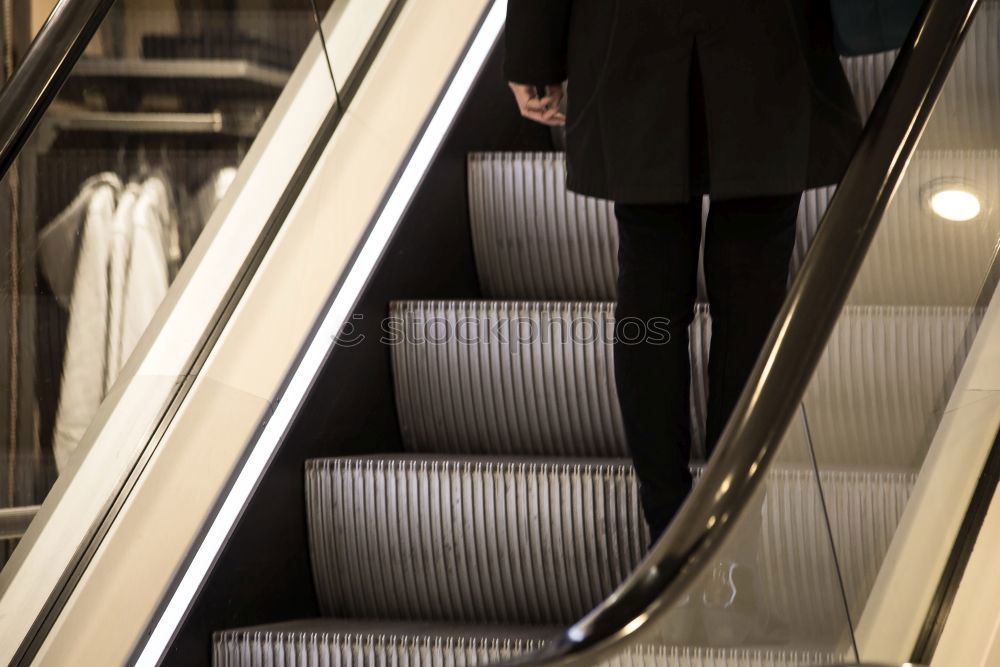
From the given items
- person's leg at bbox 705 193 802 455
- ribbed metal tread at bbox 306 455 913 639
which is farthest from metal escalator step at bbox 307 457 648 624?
person's leg at bbox 705 193 802 455

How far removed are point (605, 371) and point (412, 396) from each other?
1.38 ft

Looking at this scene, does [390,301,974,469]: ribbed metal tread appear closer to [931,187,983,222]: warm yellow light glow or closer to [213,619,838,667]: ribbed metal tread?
[213,619,838,667]: ribbed metal tread

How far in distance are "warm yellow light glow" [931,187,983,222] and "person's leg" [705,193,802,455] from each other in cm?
27

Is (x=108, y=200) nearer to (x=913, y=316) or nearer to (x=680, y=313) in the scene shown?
(x=680, y=313)

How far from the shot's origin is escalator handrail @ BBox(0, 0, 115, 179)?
1.82 metres

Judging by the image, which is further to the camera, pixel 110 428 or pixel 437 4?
pixel 437 4

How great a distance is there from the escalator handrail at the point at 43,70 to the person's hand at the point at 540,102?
2.28 ft

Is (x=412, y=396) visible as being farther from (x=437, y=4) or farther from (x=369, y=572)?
(x=437, y=4)

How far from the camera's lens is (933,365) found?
1.60m

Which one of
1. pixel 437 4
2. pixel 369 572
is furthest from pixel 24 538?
pixel 437 4

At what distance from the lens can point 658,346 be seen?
1.86m

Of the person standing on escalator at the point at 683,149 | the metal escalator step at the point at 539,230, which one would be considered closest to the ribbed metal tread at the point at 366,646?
the person standing on escalator at the point at 683,149

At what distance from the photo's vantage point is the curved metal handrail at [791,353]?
3.89 ft

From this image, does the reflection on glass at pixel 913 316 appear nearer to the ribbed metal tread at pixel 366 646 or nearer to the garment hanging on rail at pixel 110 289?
the ribbed metal tread at pixel 366 646
